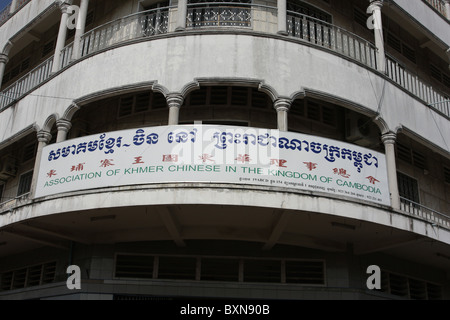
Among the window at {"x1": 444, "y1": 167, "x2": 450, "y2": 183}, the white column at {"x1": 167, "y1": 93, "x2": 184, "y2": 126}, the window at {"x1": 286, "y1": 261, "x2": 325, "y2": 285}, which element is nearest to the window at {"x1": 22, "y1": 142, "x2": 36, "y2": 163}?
the white column at {"x1": 167, "y1": 93, "x2": 184, "y2": 126}

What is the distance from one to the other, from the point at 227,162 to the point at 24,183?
830cm

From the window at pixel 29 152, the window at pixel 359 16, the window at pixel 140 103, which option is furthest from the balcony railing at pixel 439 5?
the window at pixel 29 152

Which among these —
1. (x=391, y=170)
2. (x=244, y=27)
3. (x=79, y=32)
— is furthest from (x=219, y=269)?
(x=79, y=32)

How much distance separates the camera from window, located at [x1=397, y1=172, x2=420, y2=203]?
14.5m

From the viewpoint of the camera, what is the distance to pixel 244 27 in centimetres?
1304

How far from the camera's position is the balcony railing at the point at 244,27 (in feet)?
42.8

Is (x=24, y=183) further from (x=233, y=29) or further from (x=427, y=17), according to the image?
(x=427, y=17)

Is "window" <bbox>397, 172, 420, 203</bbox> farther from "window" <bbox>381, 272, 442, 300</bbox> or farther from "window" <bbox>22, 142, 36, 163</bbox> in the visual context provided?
"window" <bbox>22, 142, 36, 163</bbox>

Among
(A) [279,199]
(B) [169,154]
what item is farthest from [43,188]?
(A) [279,199]

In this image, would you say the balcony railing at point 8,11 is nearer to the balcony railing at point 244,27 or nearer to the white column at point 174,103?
the balcony railing at point 244,27

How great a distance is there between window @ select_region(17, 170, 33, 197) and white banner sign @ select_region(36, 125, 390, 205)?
193 inches

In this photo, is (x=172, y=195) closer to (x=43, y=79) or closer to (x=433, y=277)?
(x=43, y=79)

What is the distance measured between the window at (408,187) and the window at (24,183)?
34.7 ft

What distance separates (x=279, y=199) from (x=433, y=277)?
23.2 ft
